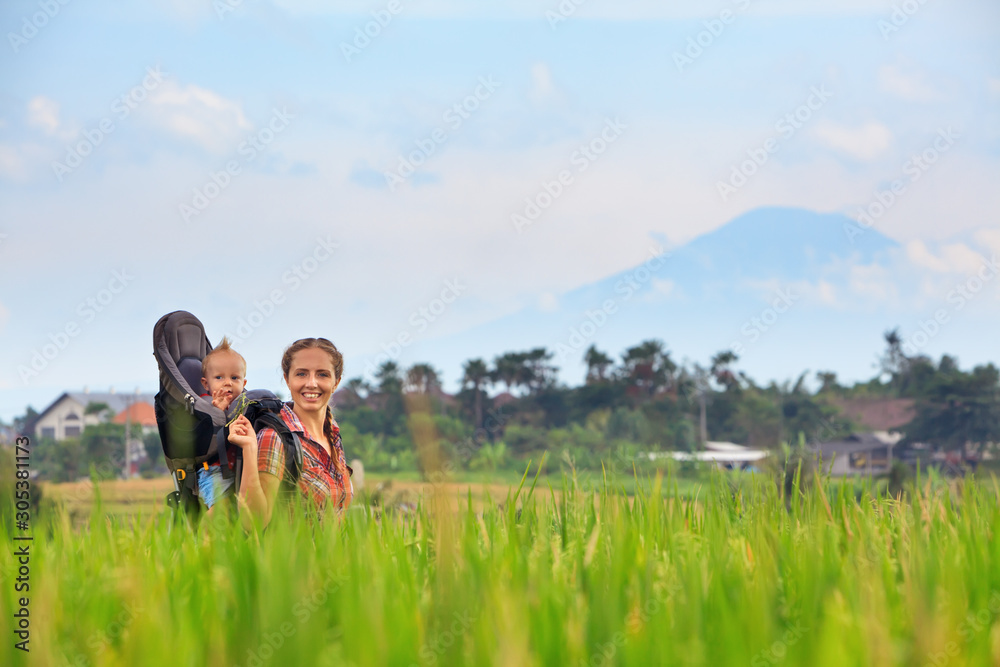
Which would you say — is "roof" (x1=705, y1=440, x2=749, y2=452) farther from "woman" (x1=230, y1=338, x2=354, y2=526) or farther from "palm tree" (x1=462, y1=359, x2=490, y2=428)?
"woman" (x1=230, y1=338, x2=354, y2=526)

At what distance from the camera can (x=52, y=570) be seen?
3006 millimetres

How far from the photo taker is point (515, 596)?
2.31 meters

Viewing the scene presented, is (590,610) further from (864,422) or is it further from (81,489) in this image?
(864,422)

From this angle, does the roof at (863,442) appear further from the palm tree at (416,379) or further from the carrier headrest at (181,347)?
the palm tree at (416,379)

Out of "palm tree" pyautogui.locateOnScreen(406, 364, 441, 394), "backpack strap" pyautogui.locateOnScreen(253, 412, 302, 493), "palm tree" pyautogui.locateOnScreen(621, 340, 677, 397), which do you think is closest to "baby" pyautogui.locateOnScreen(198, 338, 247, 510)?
"backpack strap" pyautogui.locateOnScreen(253, 412, 302, 493)

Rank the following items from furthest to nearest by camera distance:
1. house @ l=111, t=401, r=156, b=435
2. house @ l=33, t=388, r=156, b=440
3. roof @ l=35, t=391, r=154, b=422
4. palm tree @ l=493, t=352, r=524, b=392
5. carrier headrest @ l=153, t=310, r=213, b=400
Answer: house @ l=33, t=388, r=156, b=440 < roof @ l=35, t=391, r=154, b=422 < house @ l=111, t=401, r=156, b=435 < palm tree @ l=493, t=352, r=524, b=392 < carrier headrest @ l=153, t=310, r=213, b=400

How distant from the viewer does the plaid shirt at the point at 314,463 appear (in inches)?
158

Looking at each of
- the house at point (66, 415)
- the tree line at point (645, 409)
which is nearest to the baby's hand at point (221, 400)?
the tree line at point (645, 409)

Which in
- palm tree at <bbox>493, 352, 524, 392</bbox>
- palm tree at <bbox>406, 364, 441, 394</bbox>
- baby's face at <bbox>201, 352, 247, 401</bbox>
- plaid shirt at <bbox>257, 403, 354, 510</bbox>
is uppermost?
palm tree at <bbox>493, 352, 524, 392</bbox>

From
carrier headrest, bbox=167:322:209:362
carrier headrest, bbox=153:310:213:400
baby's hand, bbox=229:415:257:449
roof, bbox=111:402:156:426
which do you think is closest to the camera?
baby's hand, bbox=229:415:257:449

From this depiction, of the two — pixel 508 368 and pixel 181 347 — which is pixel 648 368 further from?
pixel 181 347

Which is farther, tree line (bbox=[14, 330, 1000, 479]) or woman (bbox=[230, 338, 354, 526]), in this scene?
tree line (bbox=[14, 330, 1000, 479])

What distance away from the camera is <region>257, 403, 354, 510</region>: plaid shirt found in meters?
4.02

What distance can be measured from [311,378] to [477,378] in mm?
72180
